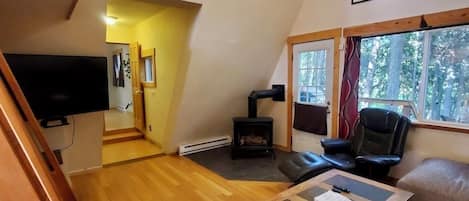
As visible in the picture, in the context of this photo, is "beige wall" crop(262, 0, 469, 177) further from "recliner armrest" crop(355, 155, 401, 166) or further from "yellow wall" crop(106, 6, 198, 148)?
"yellow wall" crop(106, 6, 198, 148)

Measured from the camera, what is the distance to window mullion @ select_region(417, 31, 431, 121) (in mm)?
2986

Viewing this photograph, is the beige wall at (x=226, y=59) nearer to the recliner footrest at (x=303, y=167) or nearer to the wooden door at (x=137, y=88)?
the wooden door at (x=137, y=88)

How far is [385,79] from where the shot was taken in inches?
134

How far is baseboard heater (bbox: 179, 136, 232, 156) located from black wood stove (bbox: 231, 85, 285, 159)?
64 cm

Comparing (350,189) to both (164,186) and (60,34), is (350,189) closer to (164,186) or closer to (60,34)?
(164,186)

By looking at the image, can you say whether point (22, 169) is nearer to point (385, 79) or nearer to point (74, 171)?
point (74, 171)

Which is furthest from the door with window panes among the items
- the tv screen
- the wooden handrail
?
the wooden handrail

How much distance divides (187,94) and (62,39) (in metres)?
1.68

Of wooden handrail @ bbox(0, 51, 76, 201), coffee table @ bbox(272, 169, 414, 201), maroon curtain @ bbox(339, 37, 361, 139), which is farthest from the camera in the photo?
maroon curtain @ bbox(339, 37, 361, 139)

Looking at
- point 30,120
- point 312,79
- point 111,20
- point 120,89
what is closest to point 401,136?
point 312,79

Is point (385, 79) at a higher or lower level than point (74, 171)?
higher

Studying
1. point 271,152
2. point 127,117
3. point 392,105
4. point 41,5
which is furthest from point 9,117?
point 127,117

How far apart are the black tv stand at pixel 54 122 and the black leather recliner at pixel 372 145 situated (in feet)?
9.88

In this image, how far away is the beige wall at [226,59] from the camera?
3520mm
